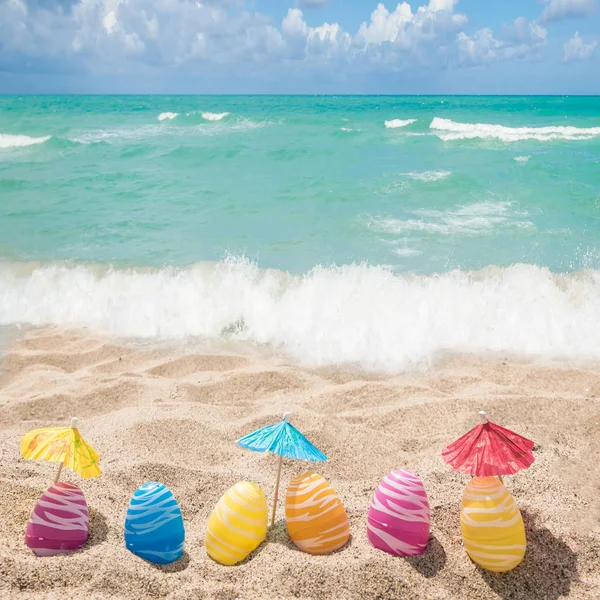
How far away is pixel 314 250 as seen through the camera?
8914 millimetres

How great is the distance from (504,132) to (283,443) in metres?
28.4

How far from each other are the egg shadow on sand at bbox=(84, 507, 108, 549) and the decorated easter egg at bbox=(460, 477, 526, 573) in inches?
64.2

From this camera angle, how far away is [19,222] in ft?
34.4

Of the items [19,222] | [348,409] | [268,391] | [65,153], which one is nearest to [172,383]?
[268,391]

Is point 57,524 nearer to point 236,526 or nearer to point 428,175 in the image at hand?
point 236,526

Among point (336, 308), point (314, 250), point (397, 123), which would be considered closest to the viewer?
point (336, 308)

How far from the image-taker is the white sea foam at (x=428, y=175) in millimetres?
13799

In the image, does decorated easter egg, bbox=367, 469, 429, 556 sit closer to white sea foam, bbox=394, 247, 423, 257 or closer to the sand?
the sand

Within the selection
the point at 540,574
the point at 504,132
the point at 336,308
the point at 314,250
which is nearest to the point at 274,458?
the point at 540,574

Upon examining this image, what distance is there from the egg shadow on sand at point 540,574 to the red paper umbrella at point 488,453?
0.43 meters

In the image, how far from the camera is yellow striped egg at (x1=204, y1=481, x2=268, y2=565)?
260 cm

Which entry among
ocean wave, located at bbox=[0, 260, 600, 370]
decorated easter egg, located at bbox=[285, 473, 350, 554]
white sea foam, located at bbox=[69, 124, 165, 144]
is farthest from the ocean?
white sea foam, located at bbox=[69, 124, 165, 144]

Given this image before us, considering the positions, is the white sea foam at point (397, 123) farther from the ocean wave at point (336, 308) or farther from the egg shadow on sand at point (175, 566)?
the egg shadow on sand at point (175, 566)

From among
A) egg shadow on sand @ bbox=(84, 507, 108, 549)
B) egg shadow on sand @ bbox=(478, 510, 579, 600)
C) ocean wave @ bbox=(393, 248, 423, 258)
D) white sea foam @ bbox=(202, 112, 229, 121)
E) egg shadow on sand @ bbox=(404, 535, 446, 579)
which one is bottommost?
ocean wave @ bbox=(393, 248, 423, 258)
